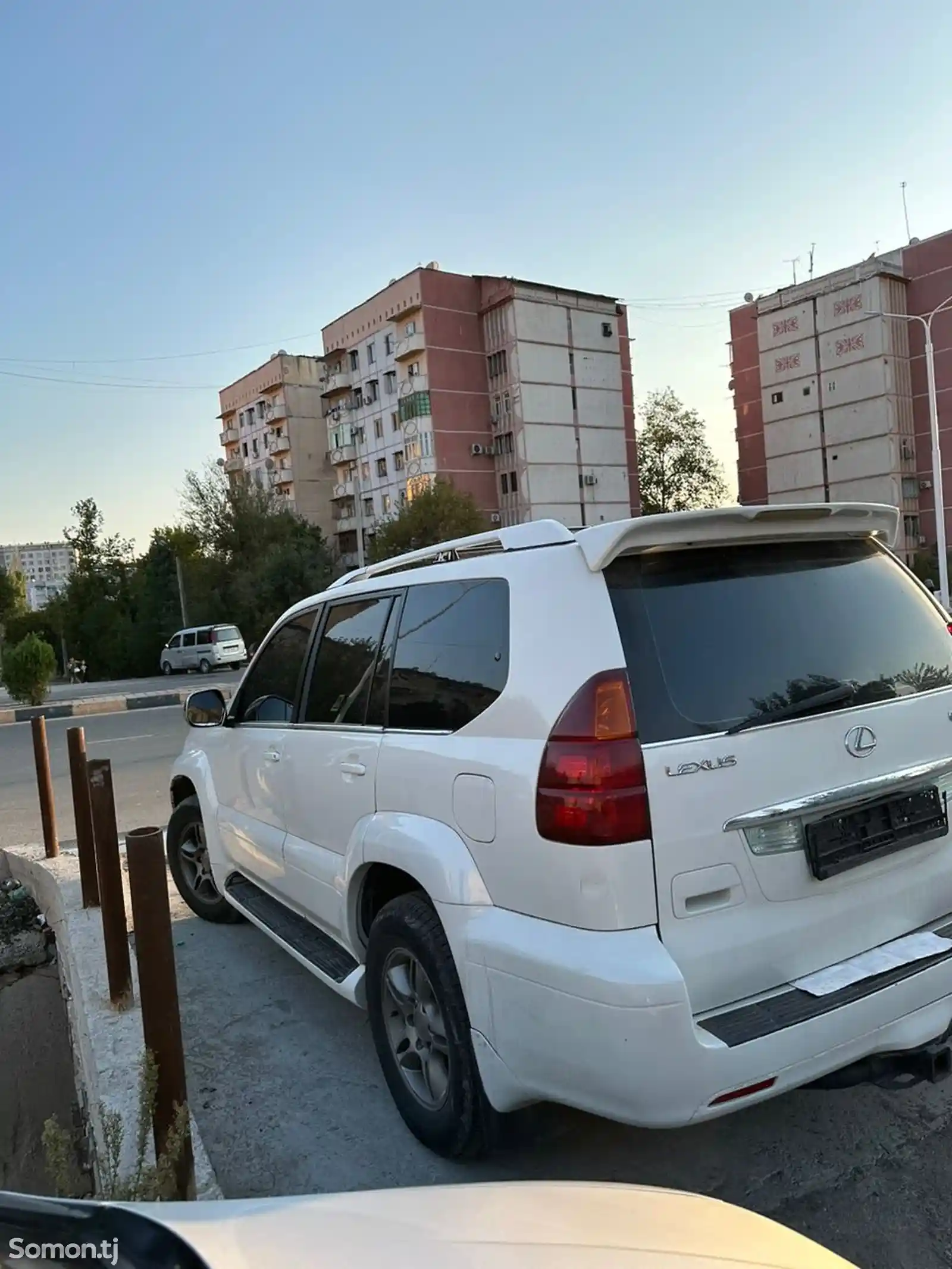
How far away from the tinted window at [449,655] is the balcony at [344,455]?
5725 centimetres

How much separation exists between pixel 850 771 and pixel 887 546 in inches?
39.4

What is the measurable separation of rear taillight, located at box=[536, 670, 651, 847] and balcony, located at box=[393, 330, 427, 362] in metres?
51.5

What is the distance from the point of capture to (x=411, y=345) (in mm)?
51562

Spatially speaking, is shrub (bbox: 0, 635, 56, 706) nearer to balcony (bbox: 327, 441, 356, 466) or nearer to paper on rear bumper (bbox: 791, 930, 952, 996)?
paper on rear bumper (bbox: 791, 930, 952, 996)

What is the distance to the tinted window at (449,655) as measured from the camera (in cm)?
266

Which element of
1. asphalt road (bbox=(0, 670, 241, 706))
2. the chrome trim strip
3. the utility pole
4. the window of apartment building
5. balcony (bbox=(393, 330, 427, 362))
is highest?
balcony (bbox=(393, 330, 427, 362))

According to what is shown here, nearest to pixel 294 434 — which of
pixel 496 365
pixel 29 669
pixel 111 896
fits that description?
pixel 496 365

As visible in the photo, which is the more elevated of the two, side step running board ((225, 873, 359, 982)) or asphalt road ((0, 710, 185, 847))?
side step running board ((225, 873, 359, 982))

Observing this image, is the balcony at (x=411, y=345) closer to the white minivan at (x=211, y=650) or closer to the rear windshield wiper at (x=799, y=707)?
the white minivan at (x=211, y=650)

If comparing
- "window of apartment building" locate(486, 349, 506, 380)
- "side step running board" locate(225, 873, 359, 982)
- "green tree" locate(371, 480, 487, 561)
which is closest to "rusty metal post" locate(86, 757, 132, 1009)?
"side step running board" locate(225, 873, 359, 982)

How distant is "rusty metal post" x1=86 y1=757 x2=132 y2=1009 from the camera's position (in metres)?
3.79

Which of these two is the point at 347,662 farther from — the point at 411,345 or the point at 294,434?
the point at 294,434

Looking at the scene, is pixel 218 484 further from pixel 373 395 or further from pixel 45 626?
pixel 45 626

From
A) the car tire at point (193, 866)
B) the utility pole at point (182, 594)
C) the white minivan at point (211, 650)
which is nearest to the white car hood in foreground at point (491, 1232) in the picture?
the car tire at point (193, 866)
